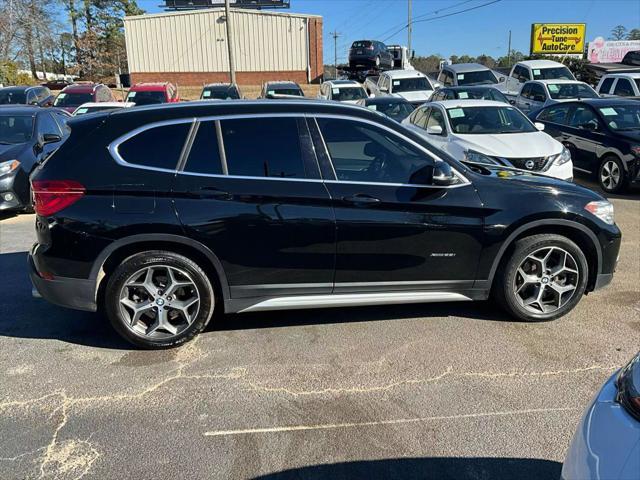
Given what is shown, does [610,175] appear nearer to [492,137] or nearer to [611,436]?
[492,137]

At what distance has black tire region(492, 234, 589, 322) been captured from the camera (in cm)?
420

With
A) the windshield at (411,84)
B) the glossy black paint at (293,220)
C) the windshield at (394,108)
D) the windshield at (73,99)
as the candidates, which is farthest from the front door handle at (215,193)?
the windshield at (411,84)

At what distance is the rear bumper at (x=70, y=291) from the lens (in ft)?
12.4

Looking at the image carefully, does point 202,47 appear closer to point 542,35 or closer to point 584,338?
point 542,35

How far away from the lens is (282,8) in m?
50.2

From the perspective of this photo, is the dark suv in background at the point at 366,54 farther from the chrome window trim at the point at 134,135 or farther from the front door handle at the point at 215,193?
the front door handle at the point at 215,193

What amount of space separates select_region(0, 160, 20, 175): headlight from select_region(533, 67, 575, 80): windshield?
1664 centimetres

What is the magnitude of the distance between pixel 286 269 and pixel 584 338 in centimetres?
234

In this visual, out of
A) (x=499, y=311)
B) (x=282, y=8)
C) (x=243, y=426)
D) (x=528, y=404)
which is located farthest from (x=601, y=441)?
(x=282, y=8)

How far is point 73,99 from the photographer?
17719 mm

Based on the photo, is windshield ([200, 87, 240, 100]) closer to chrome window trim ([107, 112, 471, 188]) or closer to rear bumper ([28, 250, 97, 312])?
chrome window trim ([107, 112, 471, 188])

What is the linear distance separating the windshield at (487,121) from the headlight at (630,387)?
7683 mm

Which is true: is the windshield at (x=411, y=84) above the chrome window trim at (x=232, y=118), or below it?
above

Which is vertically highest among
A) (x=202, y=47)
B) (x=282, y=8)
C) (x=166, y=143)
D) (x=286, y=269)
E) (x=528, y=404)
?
(x=282, y=8)
